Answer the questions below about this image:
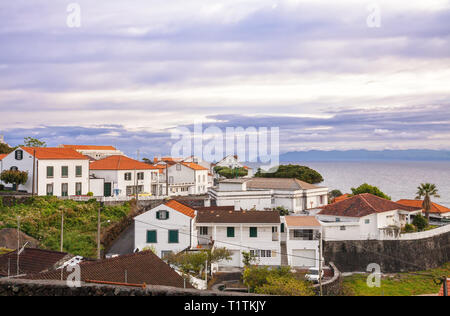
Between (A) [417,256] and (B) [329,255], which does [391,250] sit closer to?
(A) [417,256]

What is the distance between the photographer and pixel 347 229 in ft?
128

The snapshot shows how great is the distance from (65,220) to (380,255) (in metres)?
29.3

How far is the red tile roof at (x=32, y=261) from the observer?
2102 cm

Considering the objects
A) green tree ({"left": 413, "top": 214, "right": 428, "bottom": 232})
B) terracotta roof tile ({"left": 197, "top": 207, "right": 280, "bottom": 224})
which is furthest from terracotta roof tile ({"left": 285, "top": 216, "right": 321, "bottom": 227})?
green tree ({"left": 413, "top": 214, "right": 428, "bottom": 232})

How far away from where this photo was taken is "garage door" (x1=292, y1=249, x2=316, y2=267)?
117 feet

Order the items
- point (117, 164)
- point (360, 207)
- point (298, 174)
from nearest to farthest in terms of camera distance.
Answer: point (360, 207) → point (117, 164) → point (298, 174)

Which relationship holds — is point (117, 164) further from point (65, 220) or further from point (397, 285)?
point (397, 285)

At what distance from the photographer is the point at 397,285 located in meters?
34.8

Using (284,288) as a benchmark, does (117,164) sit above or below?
above

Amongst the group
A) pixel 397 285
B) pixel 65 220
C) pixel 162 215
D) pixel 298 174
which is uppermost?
pixel 298 174

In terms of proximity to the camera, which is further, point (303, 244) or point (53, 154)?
point (53, 154)

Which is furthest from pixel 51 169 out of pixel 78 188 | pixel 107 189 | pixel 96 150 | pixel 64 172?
pixel 96 150

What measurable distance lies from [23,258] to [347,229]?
27.6 m
